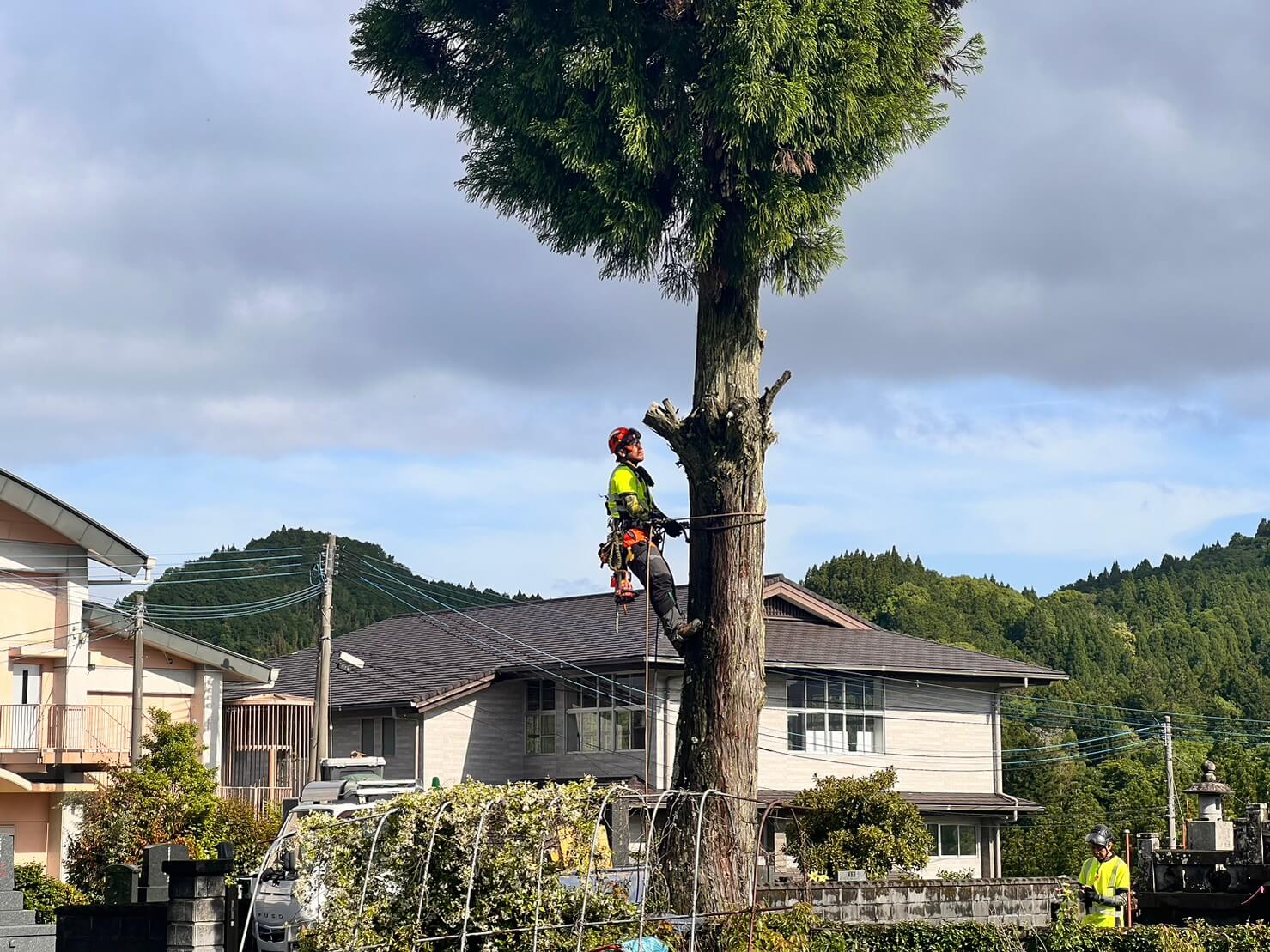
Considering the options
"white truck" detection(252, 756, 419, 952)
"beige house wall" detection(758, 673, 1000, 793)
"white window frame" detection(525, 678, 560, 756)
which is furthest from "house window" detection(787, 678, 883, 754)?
"white truck" detection(252, 756, 419, 952)

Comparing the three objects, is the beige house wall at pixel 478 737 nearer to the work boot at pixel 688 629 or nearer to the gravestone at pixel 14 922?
the gravestone at pixel 14 922

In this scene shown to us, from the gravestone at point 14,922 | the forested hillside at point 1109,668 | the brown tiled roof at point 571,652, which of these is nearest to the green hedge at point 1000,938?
the gravestone at point 14,922

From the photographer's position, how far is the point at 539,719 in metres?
38.3

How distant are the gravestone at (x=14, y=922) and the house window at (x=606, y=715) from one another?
848 inches

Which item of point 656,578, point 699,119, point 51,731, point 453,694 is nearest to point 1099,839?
point 656,578

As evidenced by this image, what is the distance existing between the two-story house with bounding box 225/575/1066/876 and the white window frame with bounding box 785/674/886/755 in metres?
0.03

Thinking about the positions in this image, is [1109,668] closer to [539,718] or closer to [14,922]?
[539,718]

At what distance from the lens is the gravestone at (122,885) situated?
1878cm

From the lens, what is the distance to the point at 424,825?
40.5 ft

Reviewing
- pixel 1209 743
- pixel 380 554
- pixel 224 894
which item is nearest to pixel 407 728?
pixel 224 894

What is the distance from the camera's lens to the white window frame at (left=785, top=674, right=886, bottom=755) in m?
36.8

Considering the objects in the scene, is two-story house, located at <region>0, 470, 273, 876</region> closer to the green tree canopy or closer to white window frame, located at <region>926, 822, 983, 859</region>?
the green tree canopy

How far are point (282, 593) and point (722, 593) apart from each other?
227ft

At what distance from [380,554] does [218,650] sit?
41.7 metres
